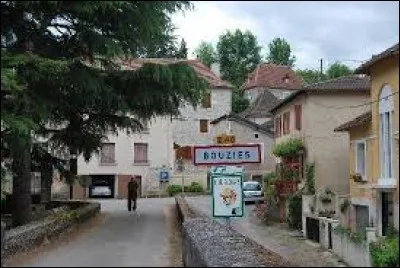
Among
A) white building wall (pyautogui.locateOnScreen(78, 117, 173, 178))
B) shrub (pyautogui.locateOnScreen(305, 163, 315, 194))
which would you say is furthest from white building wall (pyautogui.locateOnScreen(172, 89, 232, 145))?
shrub (pyautogui.locateOnScreen(305, 163, 315, 194))

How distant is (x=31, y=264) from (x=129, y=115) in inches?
628

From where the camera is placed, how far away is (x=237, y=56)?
360 ft

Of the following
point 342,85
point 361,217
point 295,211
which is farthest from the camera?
point 342,85

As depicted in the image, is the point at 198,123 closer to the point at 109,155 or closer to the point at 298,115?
the point at 109,155

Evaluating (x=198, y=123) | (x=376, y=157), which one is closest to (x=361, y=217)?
(x=376, y=157)

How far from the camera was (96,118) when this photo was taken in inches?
1056

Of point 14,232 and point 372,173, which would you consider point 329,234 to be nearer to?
point 372,173

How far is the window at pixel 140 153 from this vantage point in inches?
2692

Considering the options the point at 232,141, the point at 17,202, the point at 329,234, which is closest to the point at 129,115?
the point at 17,202

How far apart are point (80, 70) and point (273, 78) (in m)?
78.9

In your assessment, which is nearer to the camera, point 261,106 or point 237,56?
point 261,106

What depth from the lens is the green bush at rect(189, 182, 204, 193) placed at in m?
66.8

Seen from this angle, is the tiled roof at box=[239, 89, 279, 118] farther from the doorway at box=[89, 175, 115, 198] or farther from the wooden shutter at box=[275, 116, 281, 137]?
the wooden shutter at box=[275, 116, 281, 137]

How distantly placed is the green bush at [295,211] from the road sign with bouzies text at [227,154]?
79.6 feet
